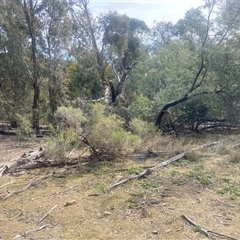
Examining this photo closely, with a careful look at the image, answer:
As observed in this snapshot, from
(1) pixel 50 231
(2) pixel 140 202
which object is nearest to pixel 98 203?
A: (2) pixel 140 202

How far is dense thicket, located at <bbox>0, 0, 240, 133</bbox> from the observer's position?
966 centimetres

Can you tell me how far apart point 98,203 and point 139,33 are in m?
14.2

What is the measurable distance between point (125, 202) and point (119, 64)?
521 inches

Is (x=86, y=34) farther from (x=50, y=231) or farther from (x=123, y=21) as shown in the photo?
(x=50, y=231)

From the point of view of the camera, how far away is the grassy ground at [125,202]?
3.65 meters

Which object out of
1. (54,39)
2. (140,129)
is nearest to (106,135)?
(140,129)

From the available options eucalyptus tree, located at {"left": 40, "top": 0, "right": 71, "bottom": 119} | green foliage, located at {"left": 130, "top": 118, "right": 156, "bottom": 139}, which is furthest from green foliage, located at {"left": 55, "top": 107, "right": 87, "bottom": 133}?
eucalyptus tree, located at {"left": 40, "top": 0, "right": 71, "bottom": 119}

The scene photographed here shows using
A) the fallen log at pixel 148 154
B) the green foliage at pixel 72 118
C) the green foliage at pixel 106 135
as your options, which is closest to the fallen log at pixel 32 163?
the green foliage at pixel 106 135

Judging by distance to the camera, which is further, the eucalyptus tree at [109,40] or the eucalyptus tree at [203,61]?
the eucalyptus tree at [109,40]

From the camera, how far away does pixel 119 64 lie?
55.3 feet

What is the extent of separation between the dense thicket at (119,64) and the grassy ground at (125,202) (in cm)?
409

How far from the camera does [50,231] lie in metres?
3.70

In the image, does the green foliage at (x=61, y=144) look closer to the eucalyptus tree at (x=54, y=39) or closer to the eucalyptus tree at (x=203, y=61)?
the eucalyptus tree at (x=203, y=61)

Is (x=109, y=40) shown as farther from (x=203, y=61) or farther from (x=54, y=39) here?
(x=203, y=61)
